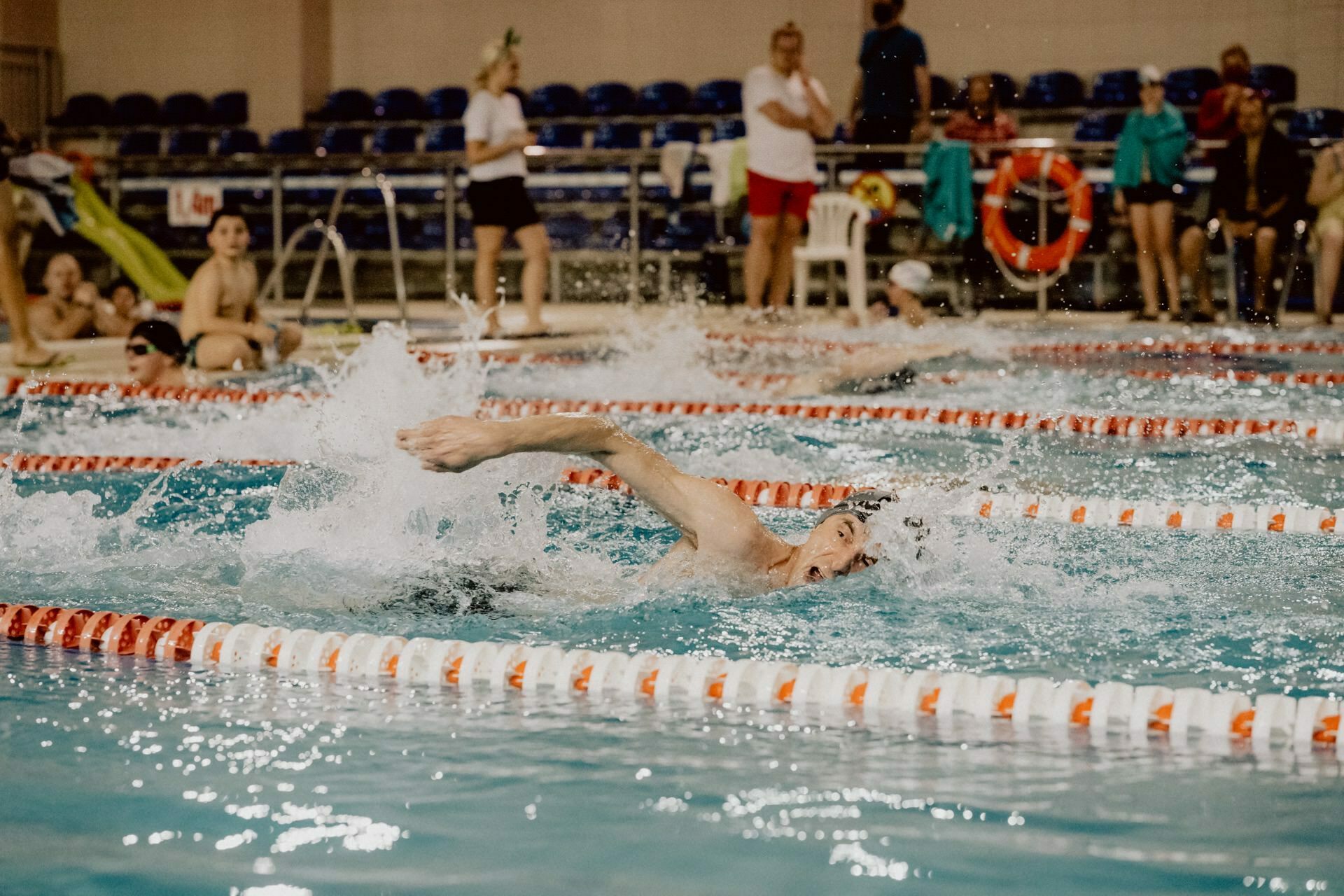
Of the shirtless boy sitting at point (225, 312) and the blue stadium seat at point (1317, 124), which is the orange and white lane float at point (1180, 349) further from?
the shirtless boy sitting at point (225, 312)

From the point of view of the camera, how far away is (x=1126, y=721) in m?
2.63

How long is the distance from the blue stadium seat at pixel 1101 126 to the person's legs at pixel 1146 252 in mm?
1092

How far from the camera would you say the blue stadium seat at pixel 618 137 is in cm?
1214

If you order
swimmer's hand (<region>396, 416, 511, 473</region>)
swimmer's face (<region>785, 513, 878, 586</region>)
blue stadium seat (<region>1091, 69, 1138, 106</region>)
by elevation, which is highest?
blue stadium seat (<region>1091, 69, 1138, 106</region>)

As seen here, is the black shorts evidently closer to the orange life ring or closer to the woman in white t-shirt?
the woman in white t-shirt

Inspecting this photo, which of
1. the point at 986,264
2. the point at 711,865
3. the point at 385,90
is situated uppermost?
the point at 385,90

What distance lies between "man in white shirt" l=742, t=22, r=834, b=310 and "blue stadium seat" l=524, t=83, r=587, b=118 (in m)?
4.02

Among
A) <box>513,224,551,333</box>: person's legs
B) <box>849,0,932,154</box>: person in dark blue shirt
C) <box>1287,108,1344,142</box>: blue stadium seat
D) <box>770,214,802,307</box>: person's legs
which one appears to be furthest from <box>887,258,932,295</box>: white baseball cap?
<box>1287,108,1344,142</box>: blue stadium seat

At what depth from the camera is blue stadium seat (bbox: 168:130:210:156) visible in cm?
1355

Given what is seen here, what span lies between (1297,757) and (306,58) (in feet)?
42.7

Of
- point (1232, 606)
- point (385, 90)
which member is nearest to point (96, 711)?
point (1232, 606)

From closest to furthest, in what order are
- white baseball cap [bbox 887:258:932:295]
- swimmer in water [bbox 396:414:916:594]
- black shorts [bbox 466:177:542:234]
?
swimmer in water [bbox 396:414:916:594], black shorts [bbox 466:177:542:234], white baseball cap [bbox 887:258:932:295]

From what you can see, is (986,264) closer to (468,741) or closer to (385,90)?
(385,90)

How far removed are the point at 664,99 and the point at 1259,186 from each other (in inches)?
197
